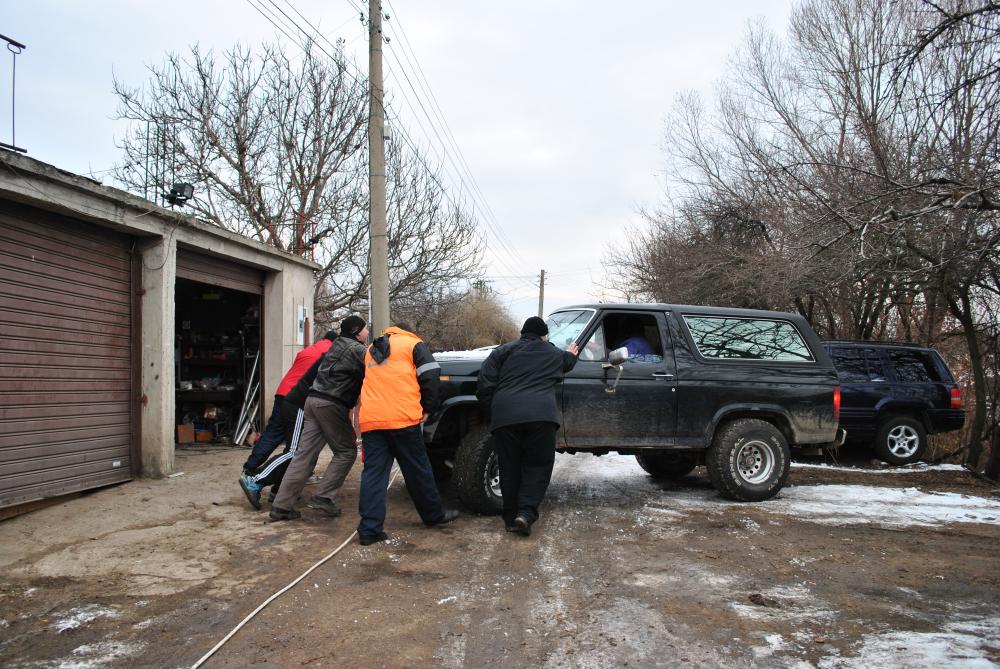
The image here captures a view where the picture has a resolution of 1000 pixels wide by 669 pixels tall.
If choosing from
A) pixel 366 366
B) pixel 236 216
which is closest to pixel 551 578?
pixel 366 366

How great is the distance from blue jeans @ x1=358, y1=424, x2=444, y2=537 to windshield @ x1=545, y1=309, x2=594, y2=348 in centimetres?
191

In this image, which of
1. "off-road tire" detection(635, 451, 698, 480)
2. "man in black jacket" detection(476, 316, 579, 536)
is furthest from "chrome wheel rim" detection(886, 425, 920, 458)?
"man in black jacket" detection(476, 316, 579, 536)

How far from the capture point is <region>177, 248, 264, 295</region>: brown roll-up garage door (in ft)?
28.4

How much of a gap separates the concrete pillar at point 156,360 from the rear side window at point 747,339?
5.74m

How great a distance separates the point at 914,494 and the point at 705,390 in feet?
9.14

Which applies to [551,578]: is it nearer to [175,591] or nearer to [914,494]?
[175,591]

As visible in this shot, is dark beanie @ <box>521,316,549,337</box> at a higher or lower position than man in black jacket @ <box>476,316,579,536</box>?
higher

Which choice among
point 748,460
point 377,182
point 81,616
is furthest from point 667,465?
point 81,616

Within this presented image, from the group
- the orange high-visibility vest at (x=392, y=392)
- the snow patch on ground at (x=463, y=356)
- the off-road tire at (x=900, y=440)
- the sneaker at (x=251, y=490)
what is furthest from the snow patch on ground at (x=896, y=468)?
the sneaker at (x=251, y=490)

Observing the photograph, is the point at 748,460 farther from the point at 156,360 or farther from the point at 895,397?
the point at 156,360

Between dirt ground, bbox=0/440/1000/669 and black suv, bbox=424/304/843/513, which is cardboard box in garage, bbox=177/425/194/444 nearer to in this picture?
dirt ground, bbox=0/440/1000/669

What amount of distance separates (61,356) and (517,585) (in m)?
5.01

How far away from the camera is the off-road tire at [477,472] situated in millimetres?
6137

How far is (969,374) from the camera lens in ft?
40.1
